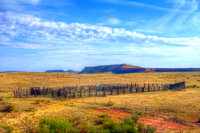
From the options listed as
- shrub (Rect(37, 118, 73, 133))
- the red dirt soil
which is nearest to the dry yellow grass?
shrub (Rect(37, 118, 73, 133))

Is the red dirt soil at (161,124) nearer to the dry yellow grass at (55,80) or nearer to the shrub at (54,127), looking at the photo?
the shrub at (54,127)

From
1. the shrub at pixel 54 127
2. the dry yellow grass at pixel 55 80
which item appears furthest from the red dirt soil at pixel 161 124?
the dry yellow grass at pixel 55 80

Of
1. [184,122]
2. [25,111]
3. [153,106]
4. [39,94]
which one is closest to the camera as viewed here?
[184,122]

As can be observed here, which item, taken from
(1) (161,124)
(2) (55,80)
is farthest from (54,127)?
(2) (55,80)

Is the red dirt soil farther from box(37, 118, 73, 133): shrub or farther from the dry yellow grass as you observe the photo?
the dry yellow grass

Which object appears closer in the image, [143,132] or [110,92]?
[143,132]

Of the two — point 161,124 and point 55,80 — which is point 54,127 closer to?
point 161,124

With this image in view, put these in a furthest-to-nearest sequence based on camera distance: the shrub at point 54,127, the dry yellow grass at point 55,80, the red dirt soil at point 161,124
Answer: the dry yellow grass at point 55,80 < the red dirt soil at point 161,124 < the shrub at point 54,127

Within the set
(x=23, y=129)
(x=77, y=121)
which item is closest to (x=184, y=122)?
(x=77, y=121)

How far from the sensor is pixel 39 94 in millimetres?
22672

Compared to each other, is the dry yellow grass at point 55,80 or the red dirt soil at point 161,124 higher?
the dry yellow grass at point 55,80

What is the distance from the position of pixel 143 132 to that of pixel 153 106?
6813 mm

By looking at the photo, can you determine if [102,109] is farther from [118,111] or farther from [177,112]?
[177,112]

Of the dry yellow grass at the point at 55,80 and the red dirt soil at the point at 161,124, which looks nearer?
the red dirt soil at the point at 161,124
